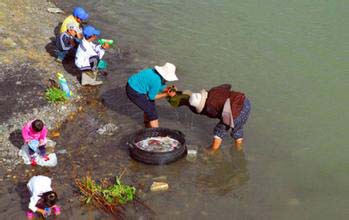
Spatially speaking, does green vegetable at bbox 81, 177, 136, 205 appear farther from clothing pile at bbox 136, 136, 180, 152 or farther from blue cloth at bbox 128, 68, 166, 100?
blue cloth at bbox 128, 68, 166, 100

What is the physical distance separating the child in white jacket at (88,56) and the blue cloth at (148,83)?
6.78 ft

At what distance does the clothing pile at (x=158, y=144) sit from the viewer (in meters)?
7.55

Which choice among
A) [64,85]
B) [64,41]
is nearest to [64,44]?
[64,41]

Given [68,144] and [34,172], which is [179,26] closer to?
[68,144]

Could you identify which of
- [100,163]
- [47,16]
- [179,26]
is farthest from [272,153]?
[47,16]

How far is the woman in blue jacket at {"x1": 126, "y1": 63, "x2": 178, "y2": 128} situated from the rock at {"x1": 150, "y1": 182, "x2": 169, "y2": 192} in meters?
1.45

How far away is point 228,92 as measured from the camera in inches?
287

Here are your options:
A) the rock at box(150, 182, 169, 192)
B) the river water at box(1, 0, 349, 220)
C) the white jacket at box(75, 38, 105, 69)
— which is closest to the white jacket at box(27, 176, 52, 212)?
the river water at box(1, 0, 349, 220)

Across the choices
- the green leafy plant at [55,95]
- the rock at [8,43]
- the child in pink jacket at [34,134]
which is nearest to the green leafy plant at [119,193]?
the child in pink jacket at [34,134]

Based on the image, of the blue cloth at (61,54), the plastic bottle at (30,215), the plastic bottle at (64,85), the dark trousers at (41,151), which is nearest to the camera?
the plastic bottle at (30,215)

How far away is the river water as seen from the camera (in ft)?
22.6

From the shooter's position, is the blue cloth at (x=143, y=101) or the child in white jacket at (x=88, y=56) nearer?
the blue cloth at (x=143, y=101)

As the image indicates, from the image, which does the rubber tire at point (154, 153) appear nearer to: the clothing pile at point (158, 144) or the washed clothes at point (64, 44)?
the clothing pile at point (158, 144)

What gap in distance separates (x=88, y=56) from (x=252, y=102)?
135 inches
